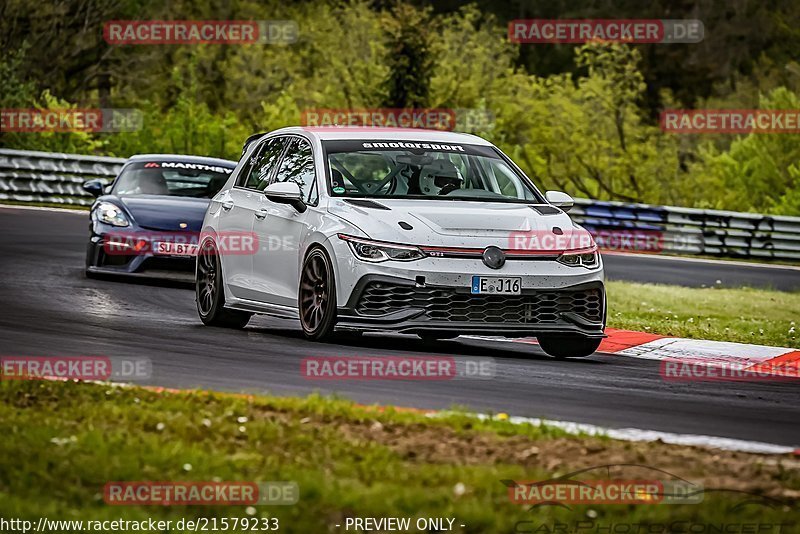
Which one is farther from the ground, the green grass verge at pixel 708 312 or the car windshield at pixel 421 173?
the car windshield at pixel 421 173

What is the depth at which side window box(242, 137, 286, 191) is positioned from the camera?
13.6m

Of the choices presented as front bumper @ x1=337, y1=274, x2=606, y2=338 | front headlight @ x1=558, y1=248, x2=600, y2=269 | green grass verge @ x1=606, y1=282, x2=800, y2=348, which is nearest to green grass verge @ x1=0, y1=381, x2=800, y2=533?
front bumper @ x1=337, y1=274, x2=606, y2=338

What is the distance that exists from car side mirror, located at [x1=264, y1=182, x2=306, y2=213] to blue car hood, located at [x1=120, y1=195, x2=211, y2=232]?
186 inches

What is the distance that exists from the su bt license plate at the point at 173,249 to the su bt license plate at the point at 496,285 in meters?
6.17

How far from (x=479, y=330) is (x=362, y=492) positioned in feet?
16.9

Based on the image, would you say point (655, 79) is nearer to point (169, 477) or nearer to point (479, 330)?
point (479, 330)

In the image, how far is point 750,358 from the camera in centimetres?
1301

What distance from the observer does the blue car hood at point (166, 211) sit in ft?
56.1

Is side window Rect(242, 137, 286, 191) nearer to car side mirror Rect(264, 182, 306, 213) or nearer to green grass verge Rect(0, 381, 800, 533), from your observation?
car side mirror Rect(264, 182, 306, 213)

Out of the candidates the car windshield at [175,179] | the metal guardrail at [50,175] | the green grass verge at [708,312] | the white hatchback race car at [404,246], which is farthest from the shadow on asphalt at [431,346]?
the metal guardrail at [50,175]

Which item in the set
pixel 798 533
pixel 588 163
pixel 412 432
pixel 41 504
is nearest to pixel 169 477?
pixel 41 504

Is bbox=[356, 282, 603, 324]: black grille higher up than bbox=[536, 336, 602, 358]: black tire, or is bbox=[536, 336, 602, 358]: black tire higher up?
bbox=[356, 282, 603, 324]: black grille

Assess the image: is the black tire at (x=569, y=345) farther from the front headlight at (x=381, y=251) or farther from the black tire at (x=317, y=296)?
the black tire at (x=317, y=296)

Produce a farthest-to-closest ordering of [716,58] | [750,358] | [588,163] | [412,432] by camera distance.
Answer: [716,58] → [588,163] → [750,358] → [412,432]
